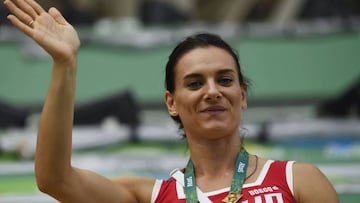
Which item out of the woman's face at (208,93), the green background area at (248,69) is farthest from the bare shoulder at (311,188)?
the green background area at (248,69)

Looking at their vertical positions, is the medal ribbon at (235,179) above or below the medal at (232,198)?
above

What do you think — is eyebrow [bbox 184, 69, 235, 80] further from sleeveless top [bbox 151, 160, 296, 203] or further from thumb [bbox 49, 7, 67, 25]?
thumb [bbox 49, 7, 67, 25]

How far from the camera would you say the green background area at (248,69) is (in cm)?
992

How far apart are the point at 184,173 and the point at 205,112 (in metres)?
0.36

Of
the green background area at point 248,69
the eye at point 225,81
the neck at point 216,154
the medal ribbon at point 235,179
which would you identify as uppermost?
the green background area at point 248,69

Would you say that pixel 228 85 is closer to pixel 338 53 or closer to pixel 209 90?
pixel 209 90

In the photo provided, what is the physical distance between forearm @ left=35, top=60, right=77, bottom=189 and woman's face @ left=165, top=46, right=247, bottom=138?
0.60m

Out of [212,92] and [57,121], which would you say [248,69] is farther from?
[57,121]

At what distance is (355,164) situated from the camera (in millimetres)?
8203

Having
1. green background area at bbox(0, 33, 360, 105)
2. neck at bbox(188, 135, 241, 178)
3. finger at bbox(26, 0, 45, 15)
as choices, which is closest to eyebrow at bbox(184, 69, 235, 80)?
neck at bbox(188, 135, 241, 178)

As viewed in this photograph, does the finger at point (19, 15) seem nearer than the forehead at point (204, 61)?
Yes

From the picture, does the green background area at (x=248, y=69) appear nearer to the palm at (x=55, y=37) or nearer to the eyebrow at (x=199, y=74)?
the eyebrow at (x=199, y=74)

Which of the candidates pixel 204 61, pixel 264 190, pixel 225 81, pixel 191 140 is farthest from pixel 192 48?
pixel 264 190

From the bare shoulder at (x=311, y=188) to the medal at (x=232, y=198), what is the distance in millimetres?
264
